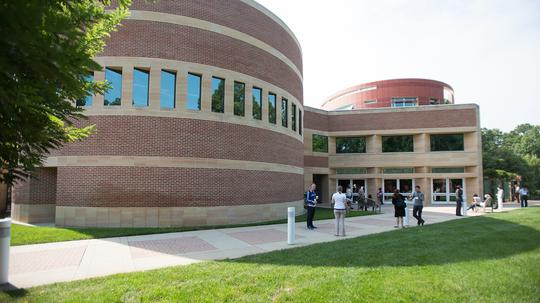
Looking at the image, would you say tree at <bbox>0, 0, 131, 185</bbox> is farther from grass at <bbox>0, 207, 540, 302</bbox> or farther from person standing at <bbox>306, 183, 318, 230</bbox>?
person standing at <bbox>306, 183, 318, 230</bbox>

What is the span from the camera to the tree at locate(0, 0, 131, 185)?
2.35 m

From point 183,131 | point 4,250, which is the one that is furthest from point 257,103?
point 4,250

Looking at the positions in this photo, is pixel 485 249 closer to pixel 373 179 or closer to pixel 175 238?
pixel 175 238

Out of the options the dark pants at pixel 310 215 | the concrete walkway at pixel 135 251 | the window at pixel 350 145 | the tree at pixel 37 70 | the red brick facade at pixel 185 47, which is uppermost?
the red brick facade at pixel 185 47

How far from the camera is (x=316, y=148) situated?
31469mm

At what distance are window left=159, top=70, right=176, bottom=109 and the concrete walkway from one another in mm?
5932

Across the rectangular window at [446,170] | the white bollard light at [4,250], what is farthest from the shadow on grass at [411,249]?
the rectangular window at [446,170]

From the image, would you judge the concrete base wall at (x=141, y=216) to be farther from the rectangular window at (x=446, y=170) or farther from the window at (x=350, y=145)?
the rectangular window at (x=446, y=170)

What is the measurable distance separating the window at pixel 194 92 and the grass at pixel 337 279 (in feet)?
29.3

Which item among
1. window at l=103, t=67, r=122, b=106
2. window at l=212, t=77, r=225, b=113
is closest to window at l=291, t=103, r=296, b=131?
window at l=212, t=77, r=225, b=113

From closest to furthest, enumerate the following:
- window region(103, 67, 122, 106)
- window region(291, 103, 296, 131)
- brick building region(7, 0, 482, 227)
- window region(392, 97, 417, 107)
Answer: brick building region(7, 0, 482, 227)
window region(103, 67, 122, 106)
window region(291, 103, 296, 131)
window region(392, 97, 417, 107)

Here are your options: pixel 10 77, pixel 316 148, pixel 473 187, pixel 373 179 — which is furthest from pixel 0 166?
pixel 473 187

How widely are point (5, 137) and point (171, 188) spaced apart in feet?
35.6

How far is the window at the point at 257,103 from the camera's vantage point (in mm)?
17672
